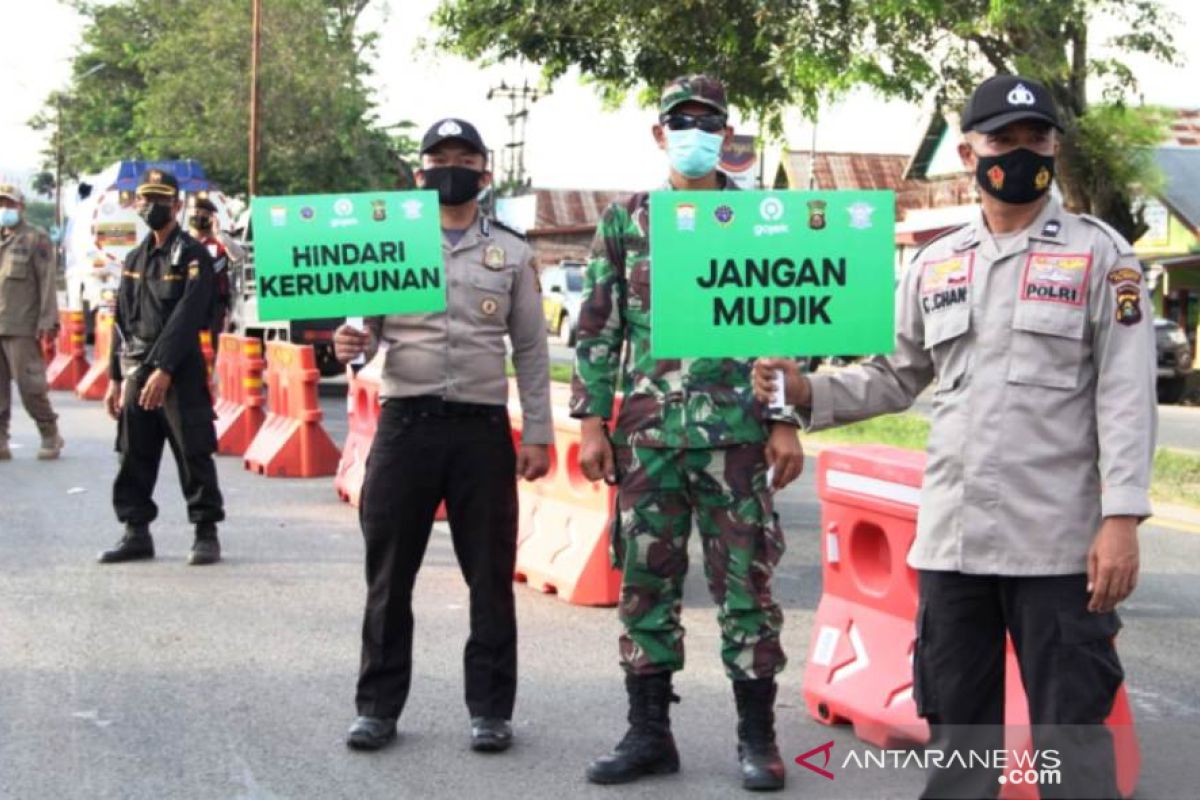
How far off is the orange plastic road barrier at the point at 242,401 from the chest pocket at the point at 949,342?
439 inches

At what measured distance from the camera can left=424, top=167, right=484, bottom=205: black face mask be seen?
571cm

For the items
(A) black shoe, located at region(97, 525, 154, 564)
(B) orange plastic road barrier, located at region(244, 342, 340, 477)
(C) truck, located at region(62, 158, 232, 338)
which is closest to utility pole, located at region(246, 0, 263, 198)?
(C) truck, located at region(62, 158, 232, 338)

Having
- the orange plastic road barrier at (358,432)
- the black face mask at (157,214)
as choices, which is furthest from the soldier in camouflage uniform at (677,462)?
the orange plastic road barrier at (358,432)

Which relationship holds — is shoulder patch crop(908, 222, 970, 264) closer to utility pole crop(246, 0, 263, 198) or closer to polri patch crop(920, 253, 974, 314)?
polri patch crop(920, 253, 974, 314)

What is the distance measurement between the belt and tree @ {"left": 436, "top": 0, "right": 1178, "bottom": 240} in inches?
380

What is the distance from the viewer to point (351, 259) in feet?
18.6

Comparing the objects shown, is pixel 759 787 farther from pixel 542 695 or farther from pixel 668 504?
pixel 542 695

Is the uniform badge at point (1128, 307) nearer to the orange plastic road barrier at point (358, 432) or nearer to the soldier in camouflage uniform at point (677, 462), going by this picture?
the soldier in camouflage uniform at point (677, 462)

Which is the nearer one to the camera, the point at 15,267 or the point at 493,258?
the point at 493,258

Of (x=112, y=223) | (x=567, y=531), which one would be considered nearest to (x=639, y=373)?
(x=567, y=531)

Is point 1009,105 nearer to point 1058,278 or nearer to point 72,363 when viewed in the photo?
point 1058,278

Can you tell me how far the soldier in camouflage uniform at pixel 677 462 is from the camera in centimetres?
513

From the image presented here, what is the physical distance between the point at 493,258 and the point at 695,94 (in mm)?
1045

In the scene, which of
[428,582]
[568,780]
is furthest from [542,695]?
[428,582]
